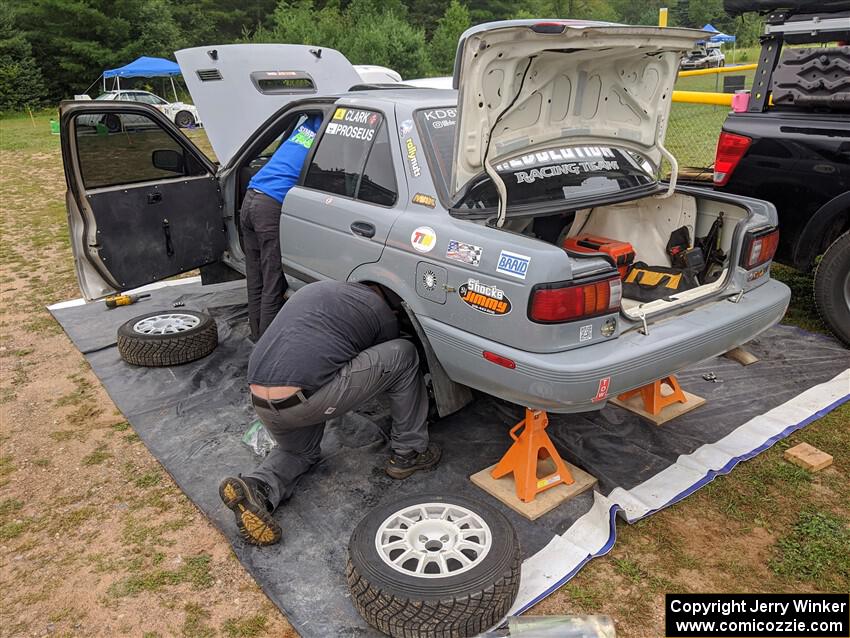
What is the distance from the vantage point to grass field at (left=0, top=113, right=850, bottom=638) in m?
2.63

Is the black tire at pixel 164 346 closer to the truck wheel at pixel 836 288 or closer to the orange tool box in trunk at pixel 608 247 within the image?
the orange tool box in trunk at pixel 608 247

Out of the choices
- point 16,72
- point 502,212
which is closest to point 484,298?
point 502,212

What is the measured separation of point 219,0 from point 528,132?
46.6m

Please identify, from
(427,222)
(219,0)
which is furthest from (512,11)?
(427,222)

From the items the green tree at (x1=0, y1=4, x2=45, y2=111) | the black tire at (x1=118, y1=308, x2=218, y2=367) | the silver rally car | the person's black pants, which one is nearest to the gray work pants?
the silver rally car

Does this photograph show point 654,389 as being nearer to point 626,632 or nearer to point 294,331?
point 626,632

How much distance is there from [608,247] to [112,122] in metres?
3.28

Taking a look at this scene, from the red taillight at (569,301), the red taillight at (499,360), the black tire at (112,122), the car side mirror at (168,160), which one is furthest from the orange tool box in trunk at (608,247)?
the black tire at (112,122)

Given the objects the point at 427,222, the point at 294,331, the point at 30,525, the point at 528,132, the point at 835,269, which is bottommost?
the point at 30,525

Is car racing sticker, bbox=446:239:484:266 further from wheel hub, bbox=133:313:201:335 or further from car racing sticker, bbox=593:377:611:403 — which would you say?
wheel hub, bbox=133:313:201:335

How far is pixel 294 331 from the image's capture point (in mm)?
2918

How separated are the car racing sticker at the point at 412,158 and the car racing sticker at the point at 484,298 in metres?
0.72

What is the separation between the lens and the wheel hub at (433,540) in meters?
2.56

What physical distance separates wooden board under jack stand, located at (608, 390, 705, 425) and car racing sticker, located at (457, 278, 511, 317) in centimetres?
146
